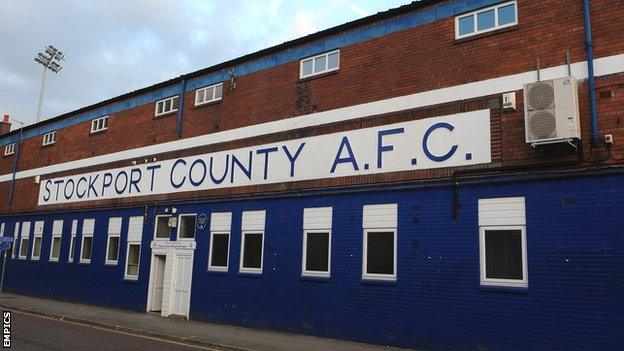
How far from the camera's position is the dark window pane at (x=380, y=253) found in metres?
12.8

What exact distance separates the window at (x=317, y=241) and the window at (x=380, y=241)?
1.17 m

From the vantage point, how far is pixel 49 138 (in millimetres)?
27016

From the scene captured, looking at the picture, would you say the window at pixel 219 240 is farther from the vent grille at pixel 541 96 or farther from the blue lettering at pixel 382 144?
the vent grille at pixel 541 96

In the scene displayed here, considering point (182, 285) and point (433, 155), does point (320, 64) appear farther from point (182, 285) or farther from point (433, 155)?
point (182, 285)

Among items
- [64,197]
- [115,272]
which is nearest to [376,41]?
[115,272]

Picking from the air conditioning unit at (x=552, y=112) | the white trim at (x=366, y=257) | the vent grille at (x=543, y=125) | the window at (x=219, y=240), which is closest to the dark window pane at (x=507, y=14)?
the air conditioning unit at (x=552, y=112)

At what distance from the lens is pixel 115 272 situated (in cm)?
2038

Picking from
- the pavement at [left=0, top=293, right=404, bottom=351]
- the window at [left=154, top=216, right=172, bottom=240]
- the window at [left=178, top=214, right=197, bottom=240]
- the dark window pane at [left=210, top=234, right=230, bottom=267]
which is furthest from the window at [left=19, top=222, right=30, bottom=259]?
the dark window pane at [left=210, top=234, right=230, bottom=267]

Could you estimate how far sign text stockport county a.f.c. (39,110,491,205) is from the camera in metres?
12.1

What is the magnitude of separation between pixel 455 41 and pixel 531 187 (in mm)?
3996

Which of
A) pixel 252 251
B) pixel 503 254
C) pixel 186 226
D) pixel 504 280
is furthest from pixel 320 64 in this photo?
pixel 504 280

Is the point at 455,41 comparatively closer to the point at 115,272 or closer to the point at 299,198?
the point at 299,198

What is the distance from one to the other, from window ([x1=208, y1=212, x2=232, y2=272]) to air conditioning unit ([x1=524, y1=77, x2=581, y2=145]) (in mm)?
9507

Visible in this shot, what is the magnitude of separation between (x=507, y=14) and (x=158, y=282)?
14015mm
